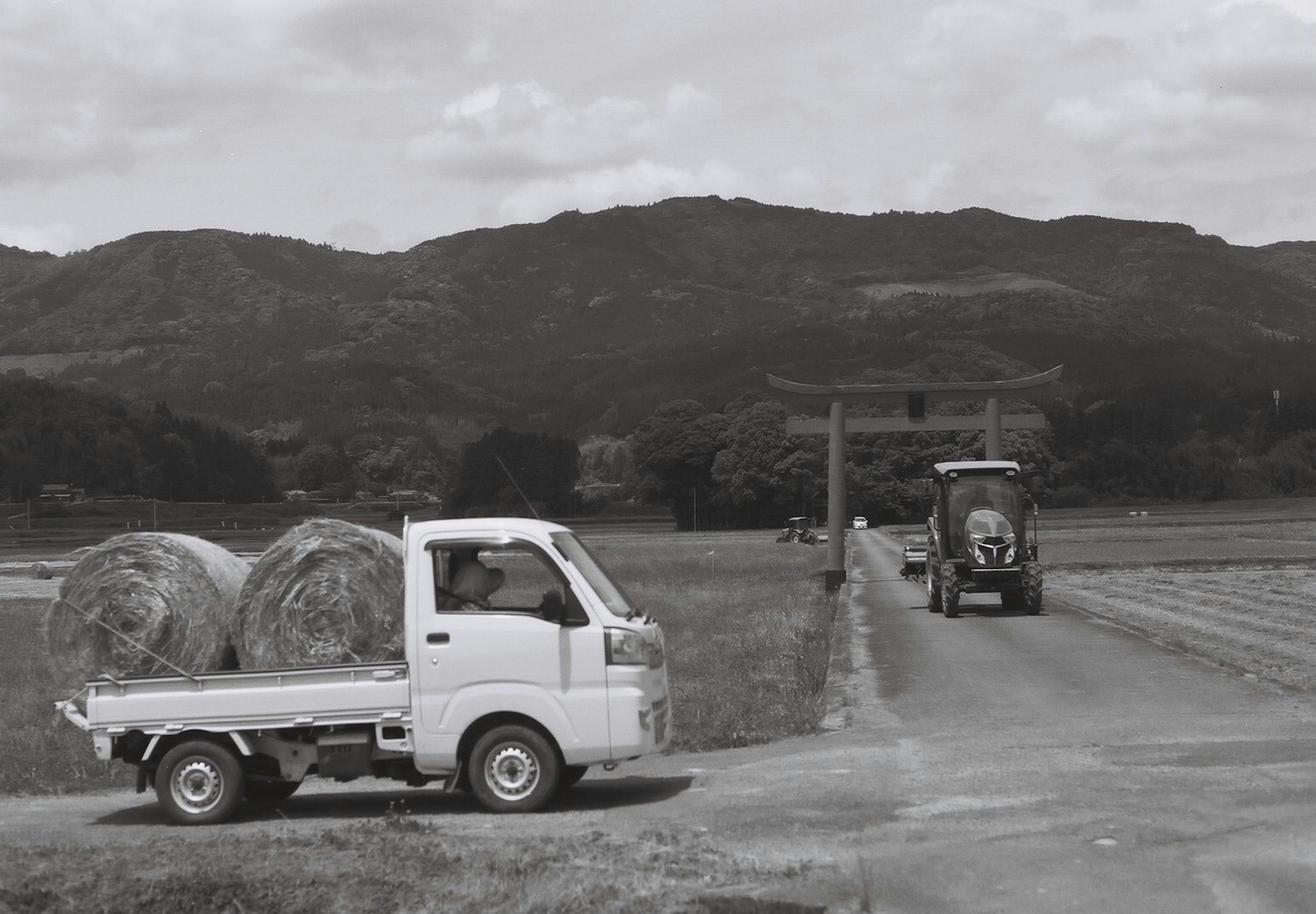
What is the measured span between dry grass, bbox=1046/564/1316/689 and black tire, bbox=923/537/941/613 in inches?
123

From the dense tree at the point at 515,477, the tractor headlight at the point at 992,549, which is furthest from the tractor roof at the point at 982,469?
the dense tree at the point at 515,477

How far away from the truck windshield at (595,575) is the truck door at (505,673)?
0.33 metres

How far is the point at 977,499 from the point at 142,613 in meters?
24.1

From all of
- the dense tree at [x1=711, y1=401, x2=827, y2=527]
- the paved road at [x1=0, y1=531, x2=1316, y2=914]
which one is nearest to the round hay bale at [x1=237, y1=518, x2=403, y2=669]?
the paved road at [x1=0, y1=531, x2=1316, y2=914]

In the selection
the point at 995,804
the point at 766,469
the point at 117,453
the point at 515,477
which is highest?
the point at 117,453

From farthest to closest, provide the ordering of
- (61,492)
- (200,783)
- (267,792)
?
(61,492)
(267,792)
(200,783)

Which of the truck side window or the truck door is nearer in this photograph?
the truck door

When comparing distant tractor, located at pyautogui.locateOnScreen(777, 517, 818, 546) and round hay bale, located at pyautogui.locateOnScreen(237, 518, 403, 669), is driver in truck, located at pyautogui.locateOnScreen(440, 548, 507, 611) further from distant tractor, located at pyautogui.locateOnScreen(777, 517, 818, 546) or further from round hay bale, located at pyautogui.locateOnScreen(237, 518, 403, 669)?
distant tractor, located at pyautogui.locateOnScreen(777, 517, 818, 546)

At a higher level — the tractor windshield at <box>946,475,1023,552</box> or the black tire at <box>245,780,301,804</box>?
the tractor windshield at <box>946,475,1023,552</box>

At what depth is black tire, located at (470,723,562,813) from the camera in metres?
10.9

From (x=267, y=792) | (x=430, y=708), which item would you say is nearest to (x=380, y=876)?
(x=430, y=708)

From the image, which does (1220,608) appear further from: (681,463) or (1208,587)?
(681,463)

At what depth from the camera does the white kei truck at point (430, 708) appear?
35.6 feet

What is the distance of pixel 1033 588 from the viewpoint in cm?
3092
